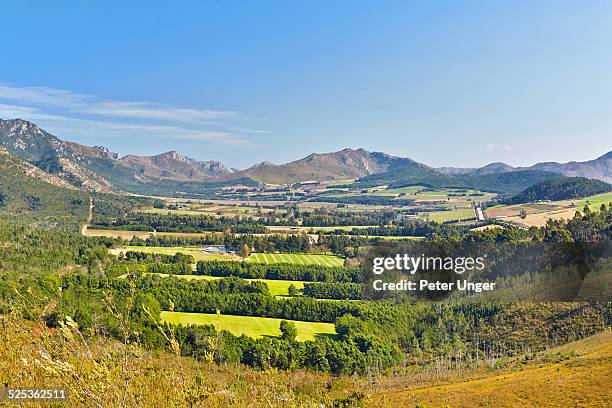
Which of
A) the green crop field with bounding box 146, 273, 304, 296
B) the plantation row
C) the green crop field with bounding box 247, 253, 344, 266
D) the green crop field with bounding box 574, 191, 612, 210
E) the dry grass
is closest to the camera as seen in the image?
the dry grass

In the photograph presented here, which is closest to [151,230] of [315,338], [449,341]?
[315,338]

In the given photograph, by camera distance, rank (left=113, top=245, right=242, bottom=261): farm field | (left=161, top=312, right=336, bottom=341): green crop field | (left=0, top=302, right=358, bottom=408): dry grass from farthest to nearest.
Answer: (left=113, top=245, right=242, bottom=261): farm field → (left=161, top=312, right=336, bottom=341): green crop field → (left=0, top=302, right=358, bottom=408): dry grass

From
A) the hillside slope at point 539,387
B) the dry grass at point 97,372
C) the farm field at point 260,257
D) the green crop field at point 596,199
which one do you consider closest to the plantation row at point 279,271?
the farm field at point 260,257

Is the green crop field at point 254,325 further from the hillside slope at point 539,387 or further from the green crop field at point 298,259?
the green crop field at point 298,259

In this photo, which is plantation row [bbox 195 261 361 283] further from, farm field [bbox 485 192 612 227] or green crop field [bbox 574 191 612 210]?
green crop field [bbox 574 191 612 210]

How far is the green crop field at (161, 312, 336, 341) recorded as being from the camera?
60.0m

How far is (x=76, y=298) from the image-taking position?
56281mm

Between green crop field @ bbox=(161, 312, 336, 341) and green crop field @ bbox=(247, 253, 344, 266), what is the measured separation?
3542 centimetres

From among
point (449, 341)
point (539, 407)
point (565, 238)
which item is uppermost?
point (565, 238)

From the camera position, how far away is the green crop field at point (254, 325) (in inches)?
2361

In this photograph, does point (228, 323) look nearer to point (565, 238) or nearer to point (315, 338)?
point (315, 338)

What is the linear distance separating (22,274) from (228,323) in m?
37.4

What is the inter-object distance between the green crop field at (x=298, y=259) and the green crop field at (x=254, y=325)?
3542cm

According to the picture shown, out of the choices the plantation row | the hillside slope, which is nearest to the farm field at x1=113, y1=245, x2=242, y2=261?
the plantation row
